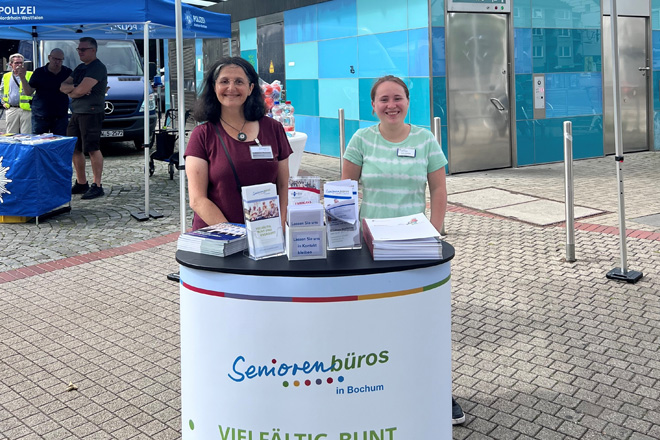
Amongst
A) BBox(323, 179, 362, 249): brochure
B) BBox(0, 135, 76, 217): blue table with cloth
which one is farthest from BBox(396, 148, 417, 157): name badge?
BBox(0, 135, 76, 217): blue table with cloth

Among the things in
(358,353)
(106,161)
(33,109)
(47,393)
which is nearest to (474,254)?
(47,393)

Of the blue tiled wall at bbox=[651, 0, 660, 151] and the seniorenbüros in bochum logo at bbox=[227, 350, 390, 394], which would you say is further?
the blue tiled wall at bbox=[651, 0, 660, 151]

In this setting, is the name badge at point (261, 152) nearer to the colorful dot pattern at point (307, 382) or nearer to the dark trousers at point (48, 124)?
the colorful dot pattern at point (307, 382)

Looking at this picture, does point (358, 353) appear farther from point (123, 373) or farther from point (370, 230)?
point (123, 373)

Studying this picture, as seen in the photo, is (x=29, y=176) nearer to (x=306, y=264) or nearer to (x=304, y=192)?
(x=304, y=192)

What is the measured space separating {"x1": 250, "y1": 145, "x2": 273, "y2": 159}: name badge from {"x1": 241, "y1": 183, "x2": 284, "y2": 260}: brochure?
96cm

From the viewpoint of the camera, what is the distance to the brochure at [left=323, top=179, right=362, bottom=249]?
3.16 m

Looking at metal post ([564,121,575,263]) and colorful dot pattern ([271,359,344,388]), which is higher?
metal post ([564,121,575,263])

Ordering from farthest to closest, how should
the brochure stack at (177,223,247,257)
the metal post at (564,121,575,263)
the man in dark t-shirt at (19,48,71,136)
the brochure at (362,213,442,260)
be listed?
the man in dark t-shirt at (19,48,71,136), the metal post at (564,121,575,263), the brochure stack at (177,223,247,257), the brochure at (362,213,442,260)

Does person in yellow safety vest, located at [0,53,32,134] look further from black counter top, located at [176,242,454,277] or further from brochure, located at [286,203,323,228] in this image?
brochure, located at [286,203,323,228]

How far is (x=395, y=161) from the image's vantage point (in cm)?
414

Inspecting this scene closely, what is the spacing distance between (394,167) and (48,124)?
888 centimetres

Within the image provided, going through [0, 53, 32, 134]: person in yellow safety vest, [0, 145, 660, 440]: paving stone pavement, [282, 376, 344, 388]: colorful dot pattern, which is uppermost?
[0, 53, 32, 134]: person in yellow safety vest

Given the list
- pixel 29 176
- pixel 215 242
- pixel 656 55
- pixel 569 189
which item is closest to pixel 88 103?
pixel 29 176
